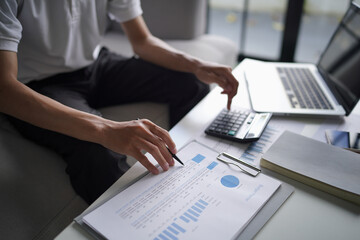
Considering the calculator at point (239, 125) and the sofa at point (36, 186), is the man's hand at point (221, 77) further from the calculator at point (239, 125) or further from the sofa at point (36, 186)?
the sofa at point (36, 186)

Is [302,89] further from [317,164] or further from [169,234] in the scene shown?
[169,234]

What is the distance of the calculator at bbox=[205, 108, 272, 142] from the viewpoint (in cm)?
74

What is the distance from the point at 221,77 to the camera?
93cm

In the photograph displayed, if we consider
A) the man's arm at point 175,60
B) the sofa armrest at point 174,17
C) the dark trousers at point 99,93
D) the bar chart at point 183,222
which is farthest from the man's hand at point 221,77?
the sofa armrest at point 174,17

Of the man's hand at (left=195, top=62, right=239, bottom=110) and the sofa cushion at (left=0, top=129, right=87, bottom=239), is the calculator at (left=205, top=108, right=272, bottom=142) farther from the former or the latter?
the sofa cushion at (left=0, top=129, right=87, bottom=239)

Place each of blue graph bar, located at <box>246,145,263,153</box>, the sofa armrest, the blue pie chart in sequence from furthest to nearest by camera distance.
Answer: the sofa armrest, blue graph bar, located at <box>246,145,263,153</box>, the blue pie chart

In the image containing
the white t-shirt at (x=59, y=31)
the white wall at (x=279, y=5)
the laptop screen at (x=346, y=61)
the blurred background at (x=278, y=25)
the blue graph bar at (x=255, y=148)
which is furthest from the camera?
the white wall at (x=279, y=5)

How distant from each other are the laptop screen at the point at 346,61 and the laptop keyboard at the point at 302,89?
4cm

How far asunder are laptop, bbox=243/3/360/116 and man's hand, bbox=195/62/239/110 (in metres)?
0.07

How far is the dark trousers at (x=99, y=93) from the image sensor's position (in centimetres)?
80

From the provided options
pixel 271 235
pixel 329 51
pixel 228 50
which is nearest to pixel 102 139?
pixel 271 235

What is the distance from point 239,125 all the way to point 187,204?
0.29m

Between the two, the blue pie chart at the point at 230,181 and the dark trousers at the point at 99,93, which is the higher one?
the blue pie chart at the point at 230,181

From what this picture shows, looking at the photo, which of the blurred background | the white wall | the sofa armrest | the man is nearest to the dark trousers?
the man
